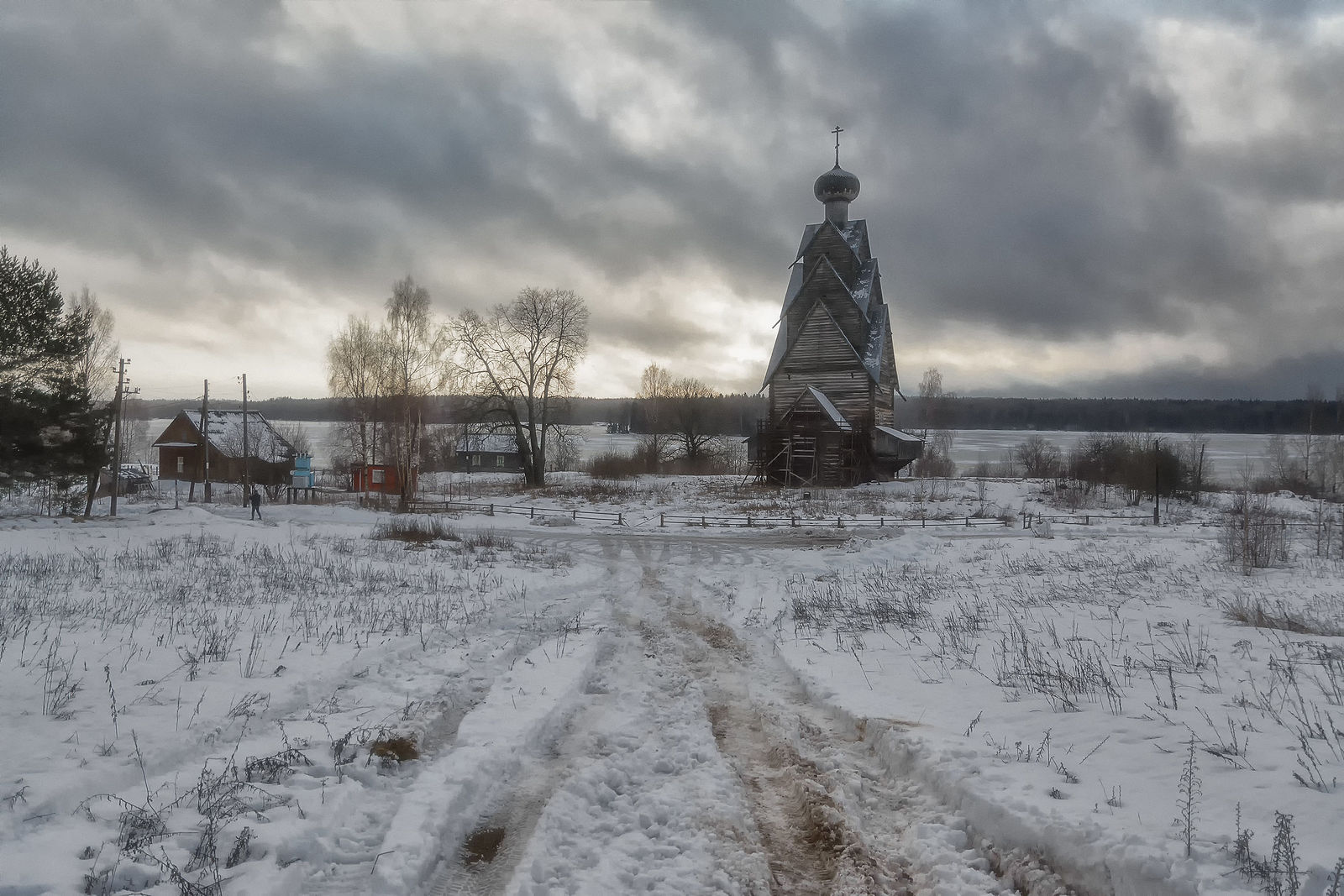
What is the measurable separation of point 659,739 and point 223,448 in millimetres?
59667

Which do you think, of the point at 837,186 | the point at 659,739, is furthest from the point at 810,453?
the point at 659,739

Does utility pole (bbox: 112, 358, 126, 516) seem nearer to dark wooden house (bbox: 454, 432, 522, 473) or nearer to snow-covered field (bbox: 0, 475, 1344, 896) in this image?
snow-covered field (bbox: 0, 475, 1344, 896)

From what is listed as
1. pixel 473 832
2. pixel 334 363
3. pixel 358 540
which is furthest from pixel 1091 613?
pixel 334 363

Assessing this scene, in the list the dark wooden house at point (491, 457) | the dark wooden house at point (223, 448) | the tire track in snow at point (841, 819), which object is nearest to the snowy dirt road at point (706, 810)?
the tire track in snow at point (841, 819)

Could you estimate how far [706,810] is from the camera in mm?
4895

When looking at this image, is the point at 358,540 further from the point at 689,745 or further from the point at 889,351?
the point at 889,351

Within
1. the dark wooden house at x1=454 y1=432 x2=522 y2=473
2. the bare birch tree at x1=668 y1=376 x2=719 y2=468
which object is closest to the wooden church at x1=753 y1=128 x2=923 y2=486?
the bare birch tree at x1=668 y1=376 x2=719 y2=468

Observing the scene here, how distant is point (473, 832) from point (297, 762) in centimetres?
172

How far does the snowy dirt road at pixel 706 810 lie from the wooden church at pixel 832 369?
32498mm

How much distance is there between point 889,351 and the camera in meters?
46.6

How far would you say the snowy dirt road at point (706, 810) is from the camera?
13.4 feet

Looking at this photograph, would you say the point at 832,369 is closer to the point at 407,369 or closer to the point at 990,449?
the point at 407,369

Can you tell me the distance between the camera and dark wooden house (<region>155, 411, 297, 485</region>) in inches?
1975

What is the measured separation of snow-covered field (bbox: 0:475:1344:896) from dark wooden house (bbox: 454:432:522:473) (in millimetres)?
60767
